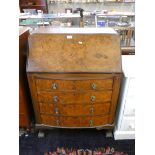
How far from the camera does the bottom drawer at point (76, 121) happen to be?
1.90 metres

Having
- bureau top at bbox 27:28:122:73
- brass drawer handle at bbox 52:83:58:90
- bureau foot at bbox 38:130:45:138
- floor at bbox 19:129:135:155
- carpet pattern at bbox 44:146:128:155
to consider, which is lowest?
carpet pattern at bbox 44:146:128:155

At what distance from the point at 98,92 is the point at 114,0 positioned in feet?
16.1

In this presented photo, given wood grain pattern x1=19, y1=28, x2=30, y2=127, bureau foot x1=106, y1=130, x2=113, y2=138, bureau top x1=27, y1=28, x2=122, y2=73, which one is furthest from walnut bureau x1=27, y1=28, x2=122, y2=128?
bureau foot x1=106, y1=130, x2=113, y2=138

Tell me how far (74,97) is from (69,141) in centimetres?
57

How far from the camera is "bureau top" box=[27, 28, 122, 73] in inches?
64.4

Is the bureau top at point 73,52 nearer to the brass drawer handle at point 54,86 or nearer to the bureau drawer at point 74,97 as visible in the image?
the brass drawer handle at point 54,86

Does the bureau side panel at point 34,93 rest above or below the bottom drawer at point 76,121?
above

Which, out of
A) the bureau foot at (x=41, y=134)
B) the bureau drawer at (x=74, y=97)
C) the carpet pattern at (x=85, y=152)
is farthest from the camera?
the bureau foot at (x=41, y=134)

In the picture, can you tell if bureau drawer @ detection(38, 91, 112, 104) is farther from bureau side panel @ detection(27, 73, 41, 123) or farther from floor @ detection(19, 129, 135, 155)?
floor @ detection(19, 129, 135, 155)

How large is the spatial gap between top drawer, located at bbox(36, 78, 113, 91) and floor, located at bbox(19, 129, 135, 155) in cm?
66

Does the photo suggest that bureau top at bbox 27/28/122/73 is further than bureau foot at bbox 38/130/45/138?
No

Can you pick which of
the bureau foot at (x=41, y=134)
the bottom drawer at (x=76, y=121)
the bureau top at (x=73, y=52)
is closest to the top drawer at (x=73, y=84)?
the bureau top at (x=73, y=52)

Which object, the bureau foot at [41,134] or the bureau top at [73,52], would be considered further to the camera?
the bureau foot at [41,134]

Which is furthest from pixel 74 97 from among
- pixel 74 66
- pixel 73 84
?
pixel 74 66
